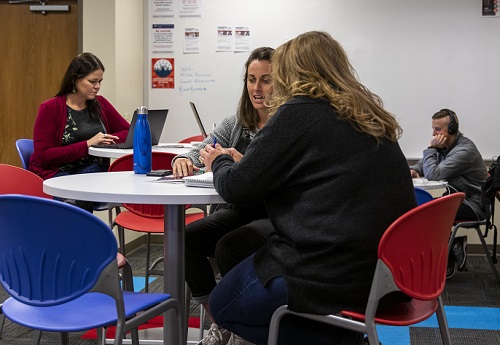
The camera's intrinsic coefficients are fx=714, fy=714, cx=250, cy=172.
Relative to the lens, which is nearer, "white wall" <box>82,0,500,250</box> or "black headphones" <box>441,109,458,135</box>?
"black headphones" <box>441,109,458,135</box>

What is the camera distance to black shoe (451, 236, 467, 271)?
16.1 ft

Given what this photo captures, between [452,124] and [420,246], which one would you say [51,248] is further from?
[452,124]

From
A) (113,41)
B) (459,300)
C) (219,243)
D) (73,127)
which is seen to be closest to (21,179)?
(219,243)

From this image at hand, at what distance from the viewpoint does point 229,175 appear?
1.91 meters

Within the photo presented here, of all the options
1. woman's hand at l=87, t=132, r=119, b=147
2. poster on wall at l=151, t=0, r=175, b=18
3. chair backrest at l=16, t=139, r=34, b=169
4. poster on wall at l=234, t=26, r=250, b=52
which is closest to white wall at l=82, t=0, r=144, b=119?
poster on wall at l=151, t=0, r=175, b=18

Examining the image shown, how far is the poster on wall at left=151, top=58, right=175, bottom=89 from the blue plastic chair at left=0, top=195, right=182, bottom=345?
411 centimetres

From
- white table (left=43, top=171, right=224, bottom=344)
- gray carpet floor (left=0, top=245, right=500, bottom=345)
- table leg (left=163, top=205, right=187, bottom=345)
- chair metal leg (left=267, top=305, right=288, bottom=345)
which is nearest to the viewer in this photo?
chair metal leg (left=267, top=305, right=288, bottom=345)

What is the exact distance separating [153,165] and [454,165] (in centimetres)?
253

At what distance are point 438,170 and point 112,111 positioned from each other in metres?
2.23

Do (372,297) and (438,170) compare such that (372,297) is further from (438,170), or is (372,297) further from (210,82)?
(210,82)

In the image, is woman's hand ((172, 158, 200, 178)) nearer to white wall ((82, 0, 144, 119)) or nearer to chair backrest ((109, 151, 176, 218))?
chair backrest ((109, 151, 176, 218))

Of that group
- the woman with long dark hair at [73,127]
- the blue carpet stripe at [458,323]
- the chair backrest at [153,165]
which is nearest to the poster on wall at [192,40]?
the woman with long dark hair at [73,127]

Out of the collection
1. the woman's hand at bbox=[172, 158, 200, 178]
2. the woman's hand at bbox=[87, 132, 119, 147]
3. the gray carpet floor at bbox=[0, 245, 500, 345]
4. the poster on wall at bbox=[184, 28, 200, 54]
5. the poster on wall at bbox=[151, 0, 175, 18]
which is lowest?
the gray carpet floor at bbox=[0, 245, 500, 345]

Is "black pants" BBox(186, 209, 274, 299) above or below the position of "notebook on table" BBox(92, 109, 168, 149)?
below
